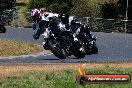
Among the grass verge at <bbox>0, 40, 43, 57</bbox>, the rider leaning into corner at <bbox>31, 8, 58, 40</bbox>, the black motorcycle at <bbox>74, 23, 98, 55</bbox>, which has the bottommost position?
the grass verge at <bbox>0, 40, 43, 57</bbox>

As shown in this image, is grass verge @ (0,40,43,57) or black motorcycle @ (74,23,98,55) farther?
grass verge @ (0,40,43,57)

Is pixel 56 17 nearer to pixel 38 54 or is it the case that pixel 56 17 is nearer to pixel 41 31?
pixel 41 31

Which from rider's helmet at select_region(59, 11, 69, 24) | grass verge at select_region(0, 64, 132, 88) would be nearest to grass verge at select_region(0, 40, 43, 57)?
rider's helmet at select_region(59, 11, 69, 24)

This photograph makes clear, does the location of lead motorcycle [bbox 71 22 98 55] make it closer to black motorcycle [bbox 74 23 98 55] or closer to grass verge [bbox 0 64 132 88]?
black motorcycle [bbox 74 23 98 55]

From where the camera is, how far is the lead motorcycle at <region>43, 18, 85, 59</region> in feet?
60.6

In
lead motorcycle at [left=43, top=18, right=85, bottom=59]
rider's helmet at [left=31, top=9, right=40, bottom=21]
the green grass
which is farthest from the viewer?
rider's helmet at [left=31, top=9, right=40, bottom=21]

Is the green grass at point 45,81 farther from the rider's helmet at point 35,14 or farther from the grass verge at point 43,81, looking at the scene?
the rider's helmet at point 35,14

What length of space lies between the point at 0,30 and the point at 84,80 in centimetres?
2744

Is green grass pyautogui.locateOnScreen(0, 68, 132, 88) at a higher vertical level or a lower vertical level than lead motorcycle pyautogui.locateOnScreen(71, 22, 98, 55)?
higher

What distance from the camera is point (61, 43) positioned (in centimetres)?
1898

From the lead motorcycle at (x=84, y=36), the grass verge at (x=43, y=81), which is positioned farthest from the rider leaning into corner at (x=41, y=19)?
the grass verge at (x=43, y=81)

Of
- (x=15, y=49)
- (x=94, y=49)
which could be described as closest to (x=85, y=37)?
(x=94, y=49)

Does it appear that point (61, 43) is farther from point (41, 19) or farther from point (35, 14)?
point (35, 14)

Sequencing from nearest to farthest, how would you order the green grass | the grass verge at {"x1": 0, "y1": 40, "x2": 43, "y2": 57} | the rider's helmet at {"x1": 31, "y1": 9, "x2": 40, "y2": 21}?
the green grass < the rider's helmet at {"x1": 31, "y1": 9, "x2": 40, "y2": 21} < the grass verge at {"x1": 0, "y1": 40, "x2": 43, "y2": 57}
